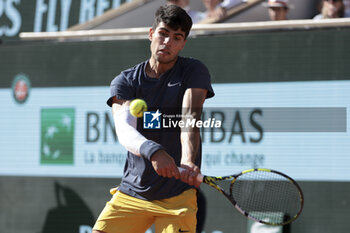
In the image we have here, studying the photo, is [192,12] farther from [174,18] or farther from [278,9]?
[174,18]

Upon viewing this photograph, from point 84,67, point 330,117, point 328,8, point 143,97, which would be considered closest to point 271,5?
point 328,8

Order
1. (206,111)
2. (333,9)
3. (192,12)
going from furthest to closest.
→ (192,12) < (206,111) < (333,9)

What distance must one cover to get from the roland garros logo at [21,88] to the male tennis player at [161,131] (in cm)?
313

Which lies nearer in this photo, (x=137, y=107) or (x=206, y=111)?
(x=137, y=107)

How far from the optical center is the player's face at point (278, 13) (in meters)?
6.12

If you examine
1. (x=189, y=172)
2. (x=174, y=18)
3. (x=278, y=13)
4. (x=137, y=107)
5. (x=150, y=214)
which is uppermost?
(x=278, y=13)

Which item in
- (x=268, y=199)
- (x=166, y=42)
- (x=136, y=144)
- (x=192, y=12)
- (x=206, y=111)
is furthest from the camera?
(x=192, y=12)

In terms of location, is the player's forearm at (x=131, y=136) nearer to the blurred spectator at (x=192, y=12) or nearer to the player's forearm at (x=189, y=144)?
the player's forearm at (x=189, y=144)

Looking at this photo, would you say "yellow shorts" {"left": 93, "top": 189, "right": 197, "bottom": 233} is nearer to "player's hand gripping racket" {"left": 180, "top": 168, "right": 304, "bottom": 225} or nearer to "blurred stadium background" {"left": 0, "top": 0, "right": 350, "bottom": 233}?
"player's hand gripping racket" {"left": 180, "top": 168, "right": 304, "bottom": 225}

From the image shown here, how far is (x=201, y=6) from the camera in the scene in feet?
22.1

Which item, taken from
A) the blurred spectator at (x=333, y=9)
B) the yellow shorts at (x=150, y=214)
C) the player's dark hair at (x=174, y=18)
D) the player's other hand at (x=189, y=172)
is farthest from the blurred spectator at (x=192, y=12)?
the player's other hand at (x=189, y=172)

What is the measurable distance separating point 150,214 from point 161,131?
46 cm

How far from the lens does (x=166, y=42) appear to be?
12.0ft

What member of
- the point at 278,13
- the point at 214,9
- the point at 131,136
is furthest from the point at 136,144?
the point at 214,9
